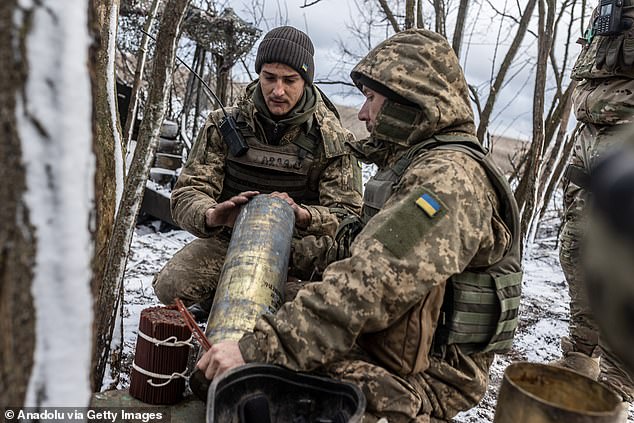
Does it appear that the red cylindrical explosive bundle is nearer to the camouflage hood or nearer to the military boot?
the camouflage hood

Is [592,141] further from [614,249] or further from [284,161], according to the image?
[614,249]

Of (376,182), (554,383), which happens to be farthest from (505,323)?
(376,182)

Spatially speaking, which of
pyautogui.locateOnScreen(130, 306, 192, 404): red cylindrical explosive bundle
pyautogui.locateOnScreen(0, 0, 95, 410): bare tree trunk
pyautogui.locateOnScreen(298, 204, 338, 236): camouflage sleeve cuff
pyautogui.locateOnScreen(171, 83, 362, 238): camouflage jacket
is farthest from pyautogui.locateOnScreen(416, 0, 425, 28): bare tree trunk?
pyautogui.locateOnScreen(0, 0, 95, 410): bare tree trunk

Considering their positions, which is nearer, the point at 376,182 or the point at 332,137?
the point at 376,182

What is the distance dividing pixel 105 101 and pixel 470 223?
157 cm

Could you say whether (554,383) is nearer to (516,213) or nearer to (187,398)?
(516,213)

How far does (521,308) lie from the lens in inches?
223

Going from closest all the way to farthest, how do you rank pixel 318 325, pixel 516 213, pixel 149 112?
pixel 318 325, pixel 516 213, pixel 149 112

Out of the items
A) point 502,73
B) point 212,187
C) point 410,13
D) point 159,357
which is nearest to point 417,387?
point 159,357

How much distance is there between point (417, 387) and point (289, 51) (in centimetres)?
215

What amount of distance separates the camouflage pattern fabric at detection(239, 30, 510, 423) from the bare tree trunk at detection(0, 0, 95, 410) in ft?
2.78

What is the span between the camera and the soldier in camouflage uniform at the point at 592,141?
3148 millimetres

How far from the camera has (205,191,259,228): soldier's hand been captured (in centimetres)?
288

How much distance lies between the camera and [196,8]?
7.43 m
